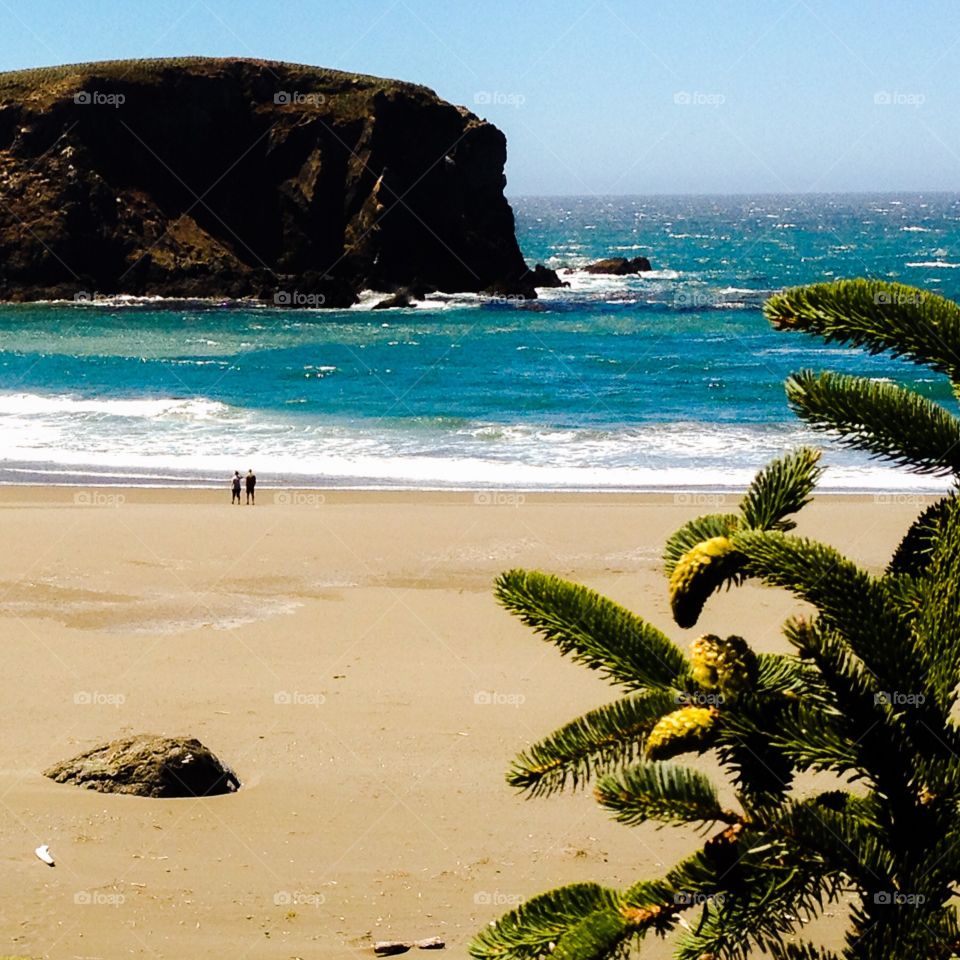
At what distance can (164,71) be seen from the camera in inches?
3260

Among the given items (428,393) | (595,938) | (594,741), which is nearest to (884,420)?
(594,741)

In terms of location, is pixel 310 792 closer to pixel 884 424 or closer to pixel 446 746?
pixel 446 746

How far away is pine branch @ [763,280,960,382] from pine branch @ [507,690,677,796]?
4.61ft

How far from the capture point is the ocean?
32281 millimetres

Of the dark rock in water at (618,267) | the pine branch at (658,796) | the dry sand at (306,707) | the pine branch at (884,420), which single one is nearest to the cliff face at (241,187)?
the dark rock in water at (618,267)

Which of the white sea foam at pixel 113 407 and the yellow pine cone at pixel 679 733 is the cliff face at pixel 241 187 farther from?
the yellow pine cone at pixel 679 733

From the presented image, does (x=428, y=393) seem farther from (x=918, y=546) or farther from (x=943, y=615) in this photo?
(x=943, y=615)

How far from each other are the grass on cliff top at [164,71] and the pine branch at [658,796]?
81231 millimetres

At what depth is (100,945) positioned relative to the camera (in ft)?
31.2

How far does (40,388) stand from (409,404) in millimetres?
12594

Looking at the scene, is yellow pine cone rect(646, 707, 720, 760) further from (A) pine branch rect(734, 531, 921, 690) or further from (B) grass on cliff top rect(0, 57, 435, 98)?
(B) grass on cliff top rect(0, 57, 435, 98)

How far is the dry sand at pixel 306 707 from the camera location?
1026 centimetres

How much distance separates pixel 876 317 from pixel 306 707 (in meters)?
10.8

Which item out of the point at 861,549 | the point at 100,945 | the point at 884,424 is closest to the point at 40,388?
the point at 861,549
